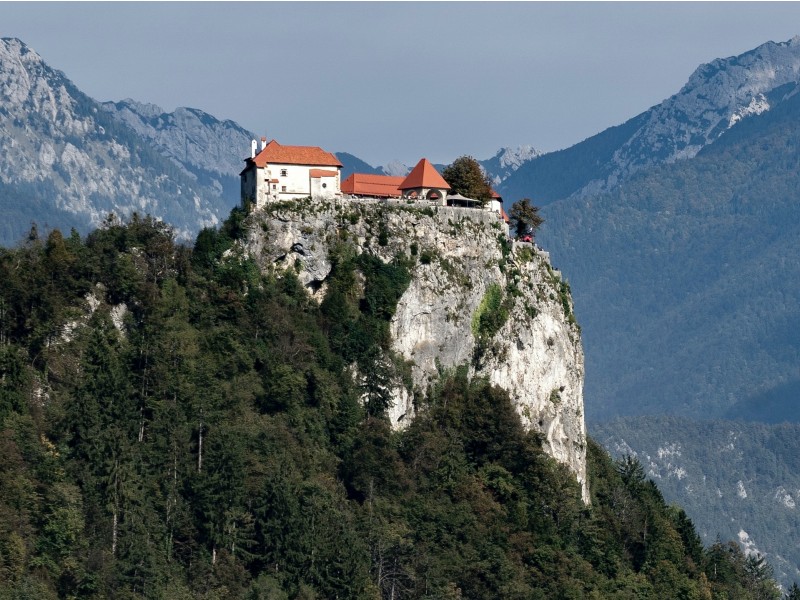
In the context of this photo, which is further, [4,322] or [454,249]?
[454,249]

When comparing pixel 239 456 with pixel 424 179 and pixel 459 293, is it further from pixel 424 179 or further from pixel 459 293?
pixel 424 179

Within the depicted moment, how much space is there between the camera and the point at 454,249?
111938mm

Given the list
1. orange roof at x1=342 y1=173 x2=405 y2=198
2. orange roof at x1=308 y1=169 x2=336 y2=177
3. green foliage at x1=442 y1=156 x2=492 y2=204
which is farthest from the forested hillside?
green foliage at x1=442 y1=156 x2=492 y2=204

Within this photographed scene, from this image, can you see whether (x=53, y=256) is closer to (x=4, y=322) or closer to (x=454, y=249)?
(x=4, y=322)

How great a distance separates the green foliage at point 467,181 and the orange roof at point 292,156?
1082 cm

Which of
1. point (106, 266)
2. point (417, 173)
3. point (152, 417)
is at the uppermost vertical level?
point (417, 173)

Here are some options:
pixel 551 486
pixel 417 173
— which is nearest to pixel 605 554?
pixel 551 486

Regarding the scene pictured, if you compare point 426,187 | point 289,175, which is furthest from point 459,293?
point 289,175

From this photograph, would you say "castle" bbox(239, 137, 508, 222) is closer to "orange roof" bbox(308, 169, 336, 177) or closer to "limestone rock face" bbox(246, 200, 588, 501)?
"orange roof" bbox(308, 169, 336, 177)

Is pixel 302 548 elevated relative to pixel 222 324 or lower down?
lower down

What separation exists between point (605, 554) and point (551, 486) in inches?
244

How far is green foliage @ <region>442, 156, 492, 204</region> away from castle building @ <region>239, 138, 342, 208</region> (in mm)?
11046

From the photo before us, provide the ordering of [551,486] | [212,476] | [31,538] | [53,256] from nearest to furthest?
[31,538] < [212,476] < [53,256] < [551,486]

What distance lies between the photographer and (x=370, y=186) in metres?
115
